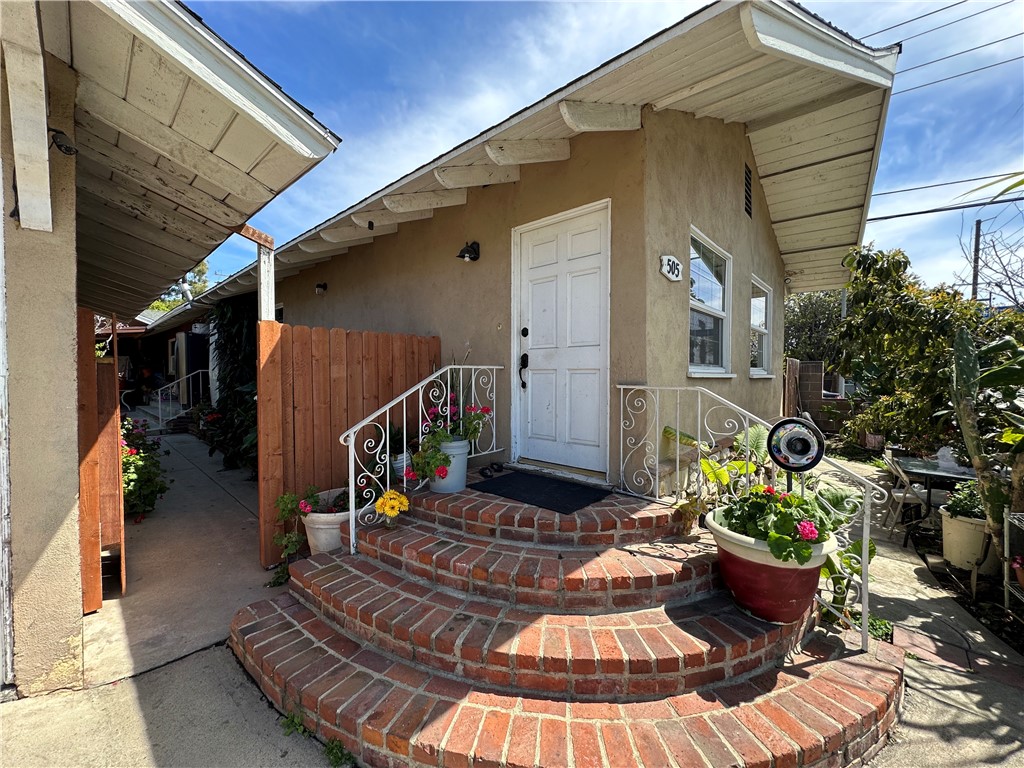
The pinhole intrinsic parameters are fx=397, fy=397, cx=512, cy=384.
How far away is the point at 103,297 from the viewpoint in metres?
5.83

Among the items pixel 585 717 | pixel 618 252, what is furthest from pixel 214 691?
pixel 618 252

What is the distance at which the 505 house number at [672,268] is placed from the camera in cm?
323

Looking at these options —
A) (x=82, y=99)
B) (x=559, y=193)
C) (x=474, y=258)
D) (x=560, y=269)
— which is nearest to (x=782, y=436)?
(x=560, y=269)

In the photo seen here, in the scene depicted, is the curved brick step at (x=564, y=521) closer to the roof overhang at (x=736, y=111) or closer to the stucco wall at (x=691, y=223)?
the stucco wall at (x=691, y=223)

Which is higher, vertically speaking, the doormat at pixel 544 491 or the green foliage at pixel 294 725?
the doormat at pixel 544 491

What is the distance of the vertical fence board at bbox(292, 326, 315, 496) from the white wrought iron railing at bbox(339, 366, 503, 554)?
0.33 m

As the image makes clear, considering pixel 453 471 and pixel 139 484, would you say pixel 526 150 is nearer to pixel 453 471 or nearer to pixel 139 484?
pixel 453 471

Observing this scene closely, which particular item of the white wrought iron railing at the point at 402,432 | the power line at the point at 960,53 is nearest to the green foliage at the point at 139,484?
the white wrought iron railing at the point at 402,432

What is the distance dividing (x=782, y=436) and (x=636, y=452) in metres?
1.06

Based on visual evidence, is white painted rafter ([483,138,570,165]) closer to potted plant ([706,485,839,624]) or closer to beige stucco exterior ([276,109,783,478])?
beige stucco exterior ([276,109,783,478])

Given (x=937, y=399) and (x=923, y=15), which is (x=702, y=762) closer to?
(x=937, y=399)

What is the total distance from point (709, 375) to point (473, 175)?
292 cm

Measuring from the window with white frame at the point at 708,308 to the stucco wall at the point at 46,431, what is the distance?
14.3 ft

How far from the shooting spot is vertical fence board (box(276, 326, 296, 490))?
3238 millimetres
